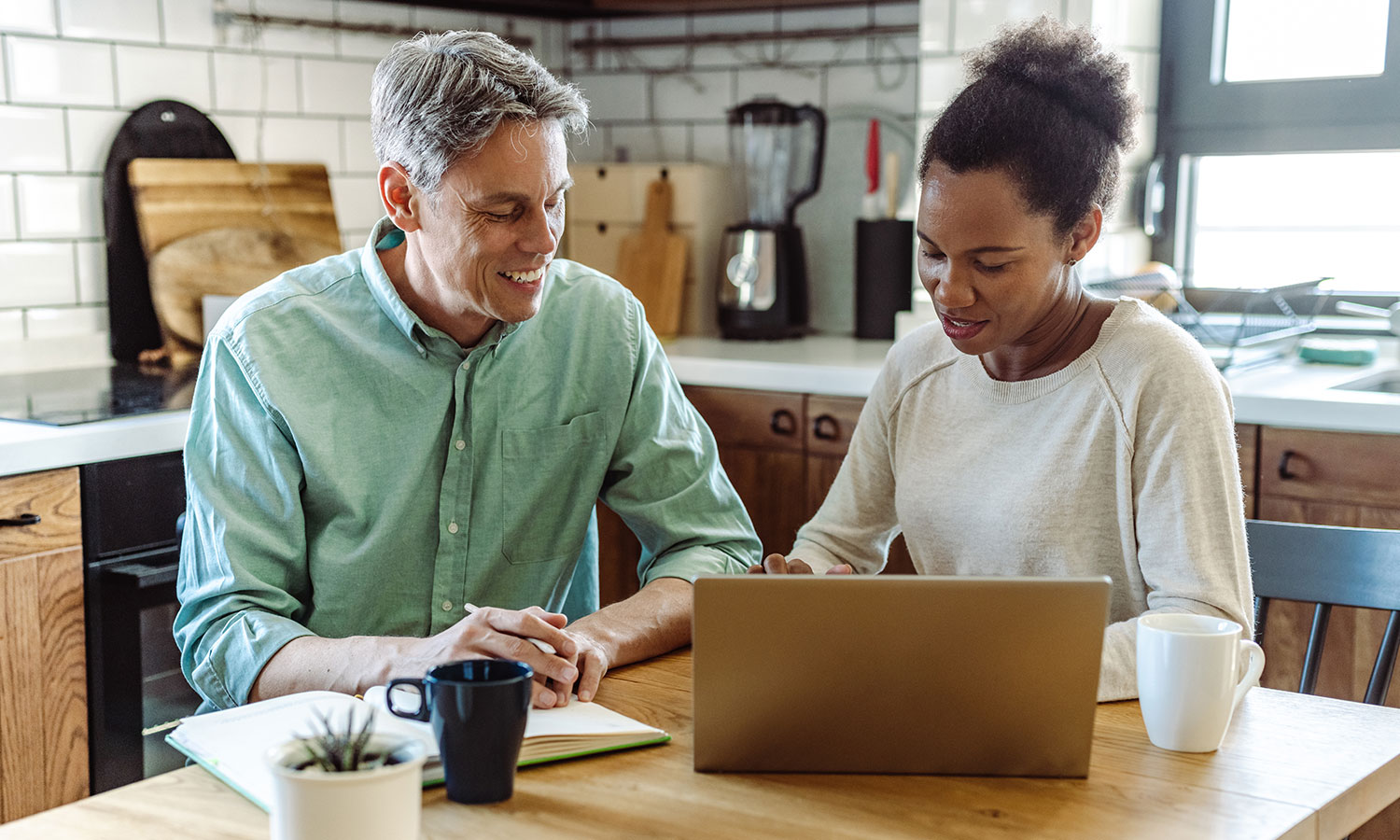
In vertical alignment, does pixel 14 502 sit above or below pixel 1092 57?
below

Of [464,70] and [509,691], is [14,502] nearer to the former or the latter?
[464,70]

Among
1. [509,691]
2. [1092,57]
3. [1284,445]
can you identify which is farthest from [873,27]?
[509,691]

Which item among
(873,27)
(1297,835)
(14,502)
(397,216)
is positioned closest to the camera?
(1297,835)

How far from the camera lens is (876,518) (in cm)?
166

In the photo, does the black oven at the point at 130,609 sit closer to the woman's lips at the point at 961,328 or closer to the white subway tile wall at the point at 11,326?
the white subway tile wall at the point at 11,326

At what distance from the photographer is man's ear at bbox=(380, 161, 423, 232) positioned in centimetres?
155

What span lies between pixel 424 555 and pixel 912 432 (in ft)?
1.87

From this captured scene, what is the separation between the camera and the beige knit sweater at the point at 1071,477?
52.1 inches

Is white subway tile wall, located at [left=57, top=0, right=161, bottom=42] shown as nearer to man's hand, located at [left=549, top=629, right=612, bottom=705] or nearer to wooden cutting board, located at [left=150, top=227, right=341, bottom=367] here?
wooden cutting board, located at [left=150, top=227, right=341, bottom=367]

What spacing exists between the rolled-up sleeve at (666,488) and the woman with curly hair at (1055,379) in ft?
0.39

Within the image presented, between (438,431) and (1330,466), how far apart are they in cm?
148

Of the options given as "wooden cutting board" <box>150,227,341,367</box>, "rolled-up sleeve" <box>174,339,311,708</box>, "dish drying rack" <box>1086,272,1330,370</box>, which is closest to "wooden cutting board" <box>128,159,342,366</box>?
"wooden cutting board" <box>150,227,341,367</box>

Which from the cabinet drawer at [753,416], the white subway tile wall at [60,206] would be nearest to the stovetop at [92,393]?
the white subway tile wall at [60,206]

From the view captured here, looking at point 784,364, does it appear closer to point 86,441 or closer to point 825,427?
point 825,427
